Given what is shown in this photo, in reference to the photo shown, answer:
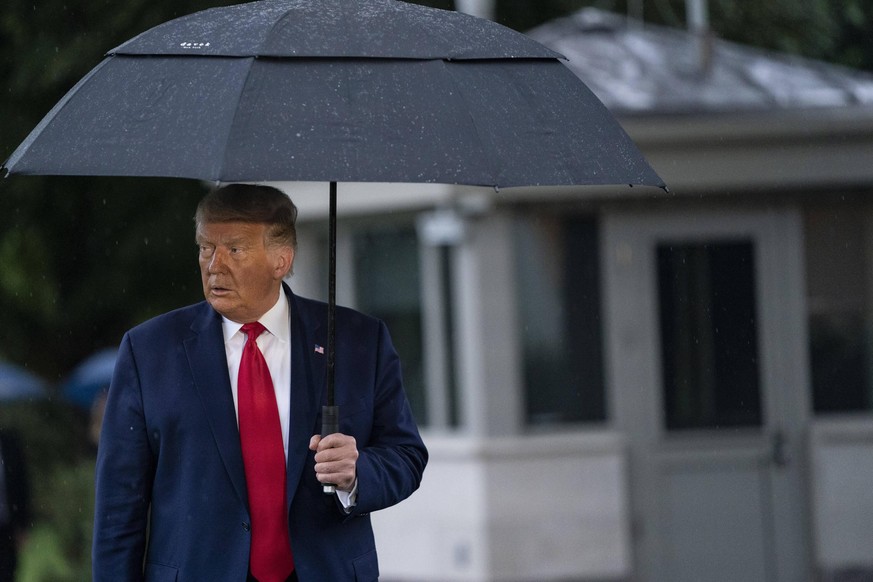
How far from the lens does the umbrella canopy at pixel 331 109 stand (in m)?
3.39

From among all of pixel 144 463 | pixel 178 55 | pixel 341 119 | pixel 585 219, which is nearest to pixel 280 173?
pixel 341 119

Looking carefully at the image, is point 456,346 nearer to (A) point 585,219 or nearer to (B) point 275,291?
(A) point 585,219

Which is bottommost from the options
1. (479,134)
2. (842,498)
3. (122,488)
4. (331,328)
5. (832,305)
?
(842,498)

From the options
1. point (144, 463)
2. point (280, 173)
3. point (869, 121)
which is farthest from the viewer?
point (869, 121)

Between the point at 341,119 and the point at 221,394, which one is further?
the point at 221,394

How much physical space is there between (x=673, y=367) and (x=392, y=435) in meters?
6.95

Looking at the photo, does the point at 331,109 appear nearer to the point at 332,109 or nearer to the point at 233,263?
the point at 332,109

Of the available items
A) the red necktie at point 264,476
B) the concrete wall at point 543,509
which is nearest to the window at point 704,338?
the concrete wall at point 543,509

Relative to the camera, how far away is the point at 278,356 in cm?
382

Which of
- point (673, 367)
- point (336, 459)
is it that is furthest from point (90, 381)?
point (336, 459)

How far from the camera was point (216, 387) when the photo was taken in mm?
3711

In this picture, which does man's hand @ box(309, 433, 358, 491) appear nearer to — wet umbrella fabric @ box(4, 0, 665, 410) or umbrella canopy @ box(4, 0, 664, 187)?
wet umbrella fabric @ box(4, 0, 665, 410)

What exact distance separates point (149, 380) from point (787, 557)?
25.2 ft

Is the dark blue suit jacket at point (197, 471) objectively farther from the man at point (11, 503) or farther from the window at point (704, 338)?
the window at point (704, 338)
